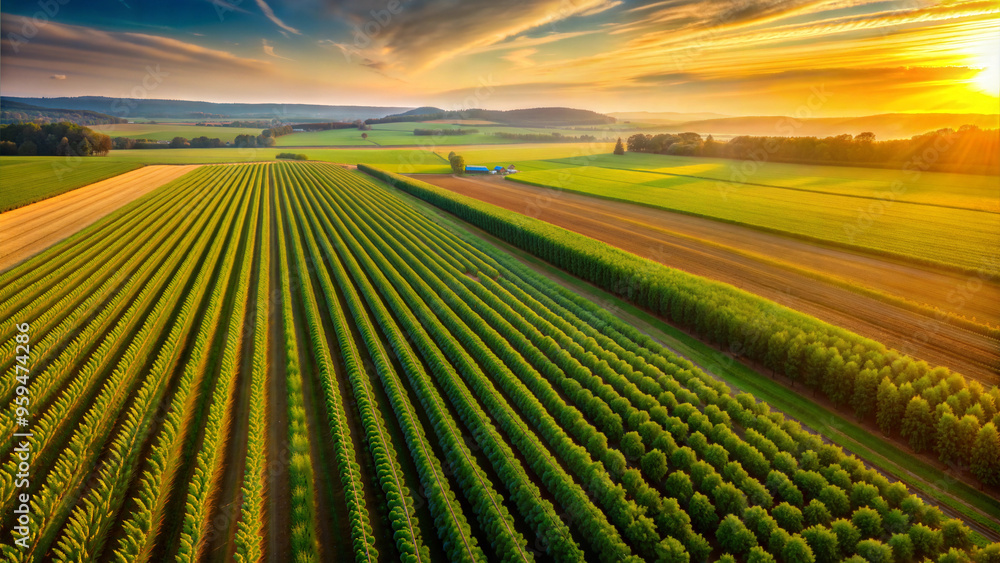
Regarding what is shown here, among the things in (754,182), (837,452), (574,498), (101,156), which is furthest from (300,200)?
(101,156)

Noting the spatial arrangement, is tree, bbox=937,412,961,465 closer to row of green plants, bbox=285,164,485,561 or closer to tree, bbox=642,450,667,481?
tree, bbox=642,450,667,481

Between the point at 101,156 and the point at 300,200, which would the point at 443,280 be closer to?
the point at 300,200

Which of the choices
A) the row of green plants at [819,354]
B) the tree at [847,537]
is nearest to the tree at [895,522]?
the tree at [847,537]

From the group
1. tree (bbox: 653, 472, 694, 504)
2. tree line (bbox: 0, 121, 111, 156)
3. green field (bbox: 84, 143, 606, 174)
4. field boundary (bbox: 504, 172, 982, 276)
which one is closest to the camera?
tree (bbox: 653, 472, 694, 504)

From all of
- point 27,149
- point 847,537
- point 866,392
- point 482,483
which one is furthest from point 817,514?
point 27,149

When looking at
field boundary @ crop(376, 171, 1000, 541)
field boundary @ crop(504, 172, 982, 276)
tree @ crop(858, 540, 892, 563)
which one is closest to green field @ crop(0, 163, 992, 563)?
tree @ crop(858, 540, 892, 563)

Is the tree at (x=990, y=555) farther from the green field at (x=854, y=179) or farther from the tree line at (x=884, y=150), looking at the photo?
the tree line at (x=884, y=150)
